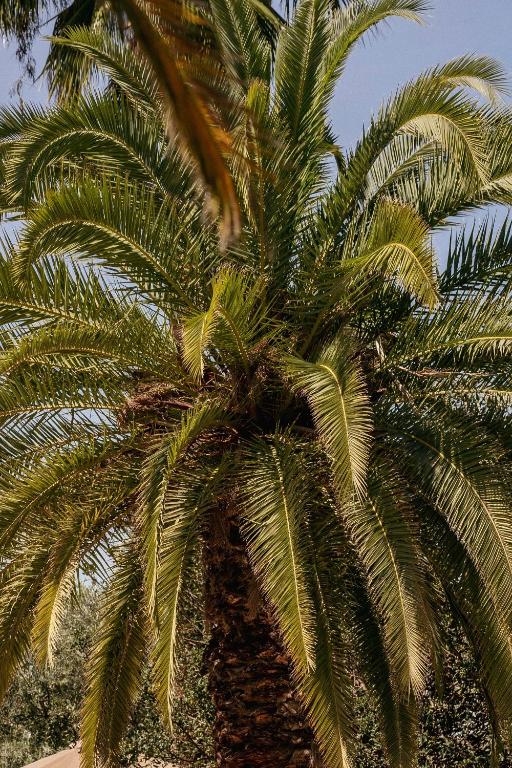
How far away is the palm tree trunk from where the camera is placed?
8094mm

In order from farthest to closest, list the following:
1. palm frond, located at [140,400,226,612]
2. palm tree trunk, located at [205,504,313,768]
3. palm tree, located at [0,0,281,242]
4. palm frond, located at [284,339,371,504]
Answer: palm tree trunk, located at [205,504,313,768] < palm frond, located at [140,400,226,612] < palm frond, located at [284,339,371,504] < palm tree, located at [0,0,281,242]

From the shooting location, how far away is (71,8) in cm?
1283

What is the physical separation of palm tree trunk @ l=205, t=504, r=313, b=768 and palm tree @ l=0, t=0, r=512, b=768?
0.02 meters

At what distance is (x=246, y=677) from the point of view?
A: 8203mm

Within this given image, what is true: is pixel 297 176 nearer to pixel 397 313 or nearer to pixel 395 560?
pixel 397 313

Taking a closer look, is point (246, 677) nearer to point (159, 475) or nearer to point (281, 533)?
point (281, 533)

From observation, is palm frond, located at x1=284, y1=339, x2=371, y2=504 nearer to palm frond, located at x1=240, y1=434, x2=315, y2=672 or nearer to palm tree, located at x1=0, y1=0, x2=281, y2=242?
palm frond, located at x1=240, y1=434, x2=315, y2=672

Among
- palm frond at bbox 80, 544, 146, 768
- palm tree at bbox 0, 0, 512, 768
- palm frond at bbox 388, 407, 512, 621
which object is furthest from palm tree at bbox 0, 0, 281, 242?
palm frond at bbox 80, 544, 146, 768

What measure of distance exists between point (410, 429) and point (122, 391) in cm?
214

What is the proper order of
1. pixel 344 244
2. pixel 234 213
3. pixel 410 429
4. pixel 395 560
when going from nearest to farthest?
pixel 234 213 → pixel 395 560 → pixel 410 429 → pixel 344 244

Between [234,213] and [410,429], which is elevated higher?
[410,429]

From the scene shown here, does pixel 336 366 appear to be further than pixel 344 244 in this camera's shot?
No

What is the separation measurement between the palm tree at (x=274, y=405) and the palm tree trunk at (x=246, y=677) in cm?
2

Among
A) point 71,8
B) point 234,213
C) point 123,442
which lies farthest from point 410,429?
point 71,8
